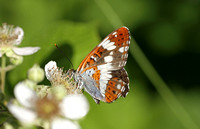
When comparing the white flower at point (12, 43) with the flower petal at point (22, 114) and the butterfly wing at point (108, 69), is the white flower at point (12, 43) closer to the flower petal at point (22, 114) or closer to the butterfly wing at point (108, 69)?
Answer: the butterfly wing at point (108, 69)

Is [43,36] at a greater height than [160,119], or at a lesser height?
greater

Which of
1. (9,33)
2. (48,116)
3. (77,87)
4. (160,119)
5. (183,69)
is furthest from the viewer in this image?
(183,69)

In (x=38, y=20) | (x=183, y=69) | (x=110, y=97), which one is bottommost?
(x=183, y=69)

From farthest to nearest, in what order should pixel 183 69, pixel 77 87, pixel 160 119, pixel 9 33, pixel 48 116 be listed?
pixel 183 69 < pixel 160 119 < pixel 9 33 < pixel 77 87 < pixel 48 116

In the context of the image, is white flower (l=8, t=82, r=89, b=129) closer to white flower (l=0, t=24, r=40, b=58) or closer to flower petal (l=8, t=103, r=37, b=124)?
flower petal (l=8, t=103, r=37, b=124)

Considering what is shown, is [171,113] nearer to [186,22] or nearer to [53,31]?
[186,22]

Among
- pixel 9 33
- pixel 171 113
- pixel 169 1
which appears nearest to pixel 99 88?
pixel 9 33

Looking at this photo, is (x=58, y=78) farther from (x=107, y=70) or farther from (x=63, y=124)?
(x=63, y=124)

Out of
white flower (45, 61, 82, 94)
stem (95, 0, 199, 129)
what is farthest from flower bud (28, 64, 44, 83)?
stem (95, 0, 199, 129)
